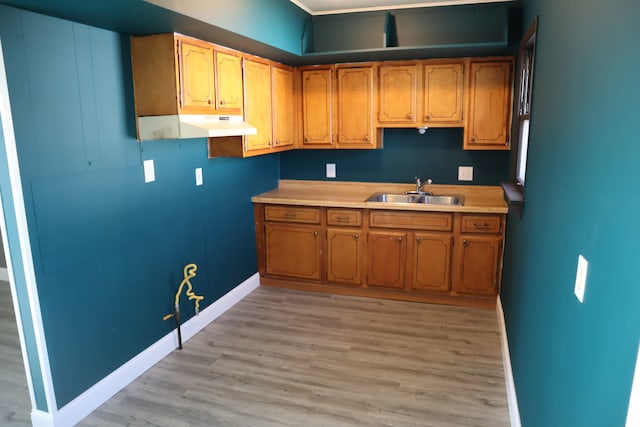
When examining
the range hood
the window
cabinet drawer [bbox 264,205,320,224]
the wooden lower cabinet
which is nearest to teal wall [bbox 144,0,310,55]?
the range hood

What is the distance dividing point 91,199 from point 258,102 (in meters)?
1.63

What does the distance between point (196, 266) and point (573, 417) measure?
9.13 feet

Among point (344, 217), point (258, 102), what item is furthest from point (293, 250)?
point (258, 102)

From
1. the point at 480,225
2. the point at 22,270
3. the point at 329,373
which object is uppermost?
the point at 22,270

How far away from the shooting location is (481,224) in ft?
12.5

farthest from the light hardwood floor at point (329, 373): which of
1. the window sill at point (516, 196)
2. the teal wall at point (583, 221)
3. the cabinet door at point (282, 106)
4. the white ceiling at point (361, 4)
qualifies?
the white ceiling at point (361, 4)

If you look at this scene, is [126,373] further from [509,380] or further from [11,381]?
[509,380]

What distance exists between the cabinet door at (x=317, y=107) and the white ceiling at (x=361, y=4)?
1.80 ft

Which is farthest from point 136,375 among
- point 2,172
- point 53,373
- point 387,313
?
point 387,313

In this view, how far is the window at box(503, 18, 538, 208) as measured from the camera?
299 centimetres

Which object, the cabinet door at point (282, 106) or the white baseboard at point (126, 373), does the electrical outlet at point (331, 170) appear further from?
the white baseboard at point (126, 373)

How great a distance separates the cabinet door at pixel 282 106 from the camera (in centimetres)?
405

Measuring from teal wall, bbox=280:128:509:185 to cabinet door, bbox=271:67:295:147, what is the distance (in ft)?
1.80

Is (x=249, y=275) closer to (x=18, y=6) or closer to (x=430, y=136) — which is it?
(x=430, y=136)
